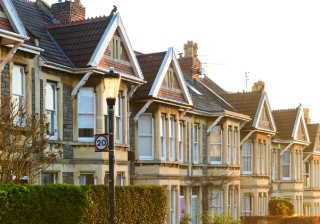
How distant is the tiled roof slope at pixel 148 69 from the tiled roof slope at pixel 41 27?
4.98 m

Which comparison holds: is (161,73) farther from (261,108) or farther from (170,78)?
(261,108)

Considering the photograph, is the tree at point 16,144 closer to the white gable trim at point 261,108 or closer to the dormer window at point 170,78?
the dormer window at point 170,78

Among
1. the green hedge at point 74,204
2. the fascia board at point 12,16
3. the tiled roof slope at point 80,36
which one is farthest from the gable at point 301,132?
the fascia board at point 12,16

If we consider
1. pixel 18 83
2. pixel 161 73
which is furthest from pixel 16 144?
pixel 161 73

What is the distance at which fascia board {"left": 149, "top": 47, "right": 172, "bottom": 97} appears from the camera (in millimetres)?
31139

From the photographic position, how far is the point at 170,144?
33812 millimetres

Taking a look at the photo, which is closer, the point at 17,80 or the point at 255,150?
the point at 17,80

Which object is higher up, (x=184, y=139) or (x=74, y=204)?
(x=184, y=139)

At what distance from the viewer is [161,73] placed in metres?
31.9

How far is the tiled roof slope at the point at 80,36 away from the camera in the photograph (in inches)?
1050

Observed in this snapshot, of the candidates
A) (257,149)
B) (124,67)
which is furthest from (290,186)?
(124,67)

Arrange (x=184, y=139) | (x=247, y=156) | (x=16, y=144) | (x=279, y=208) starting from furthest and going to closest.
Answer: (x=279, y=208), (x=247, y=156), (x=184, y=139), (x=16, y=144)

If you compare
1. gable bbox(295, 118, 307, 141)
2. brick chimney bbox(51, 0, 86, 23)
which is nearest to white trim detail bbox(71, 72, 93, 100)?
brick chimney bbox(51, 0, 86, 23)

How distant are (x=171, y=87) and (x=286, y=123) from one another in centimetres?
2193
